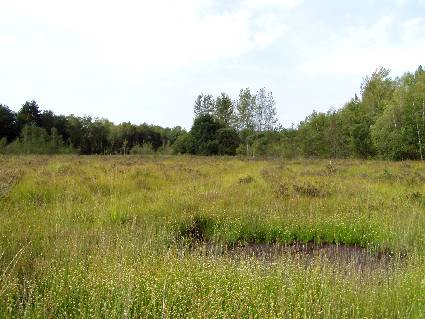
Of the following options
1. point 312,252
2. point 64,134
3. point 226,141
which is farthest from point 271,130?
point 312,252

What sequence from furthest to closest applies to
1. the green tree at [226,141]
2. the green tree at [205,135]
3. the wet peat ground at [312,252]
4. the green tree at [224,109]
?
the green tree at [224,109] → the green tree at [226,141] → the green tree at [205,135] → the wet peat ground at [312,252]

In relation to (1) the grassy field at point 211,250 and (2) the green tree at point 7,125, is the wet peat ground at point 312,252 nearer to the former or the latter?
(1) the grassy field at point 211,250

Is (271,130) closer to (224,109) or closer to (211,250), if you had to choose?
(224,109)

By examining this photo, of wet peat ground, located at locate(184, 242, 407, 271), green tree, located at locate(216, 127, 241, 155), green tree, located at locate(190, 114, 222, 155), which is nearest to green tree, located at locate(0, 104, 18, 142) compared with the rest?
green tree, located at locate(190, 114, 222, 155)

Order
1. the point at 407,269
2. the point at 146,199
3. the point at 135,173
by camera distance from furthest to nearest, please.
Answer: the point at 135,173
the point at 146,199
the point at 407,269

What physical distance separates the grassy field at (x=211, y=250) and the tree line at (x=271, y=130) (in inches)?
955

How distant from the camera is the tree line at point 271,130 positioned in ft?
115

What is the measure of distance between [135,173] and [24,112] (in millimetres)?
41362

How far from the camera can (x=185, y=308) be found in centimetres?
379

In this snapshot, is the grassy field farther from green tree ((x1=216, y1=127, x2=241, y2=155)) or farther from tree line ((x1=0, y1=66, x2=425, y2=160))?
green tree ((x1=216, y1=127, x2=241, y2=155))

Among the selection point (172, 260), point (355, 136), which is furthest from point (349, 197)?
point (355, 136)

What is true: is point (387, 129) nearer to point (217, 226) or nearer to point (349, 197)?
point (349, 197)

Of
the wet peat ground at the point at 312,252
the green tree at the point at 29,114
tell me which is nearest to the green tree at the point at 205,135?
the green tree at the point at 29,114

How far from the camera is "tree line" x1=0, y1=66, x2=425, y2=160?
34938 mm
